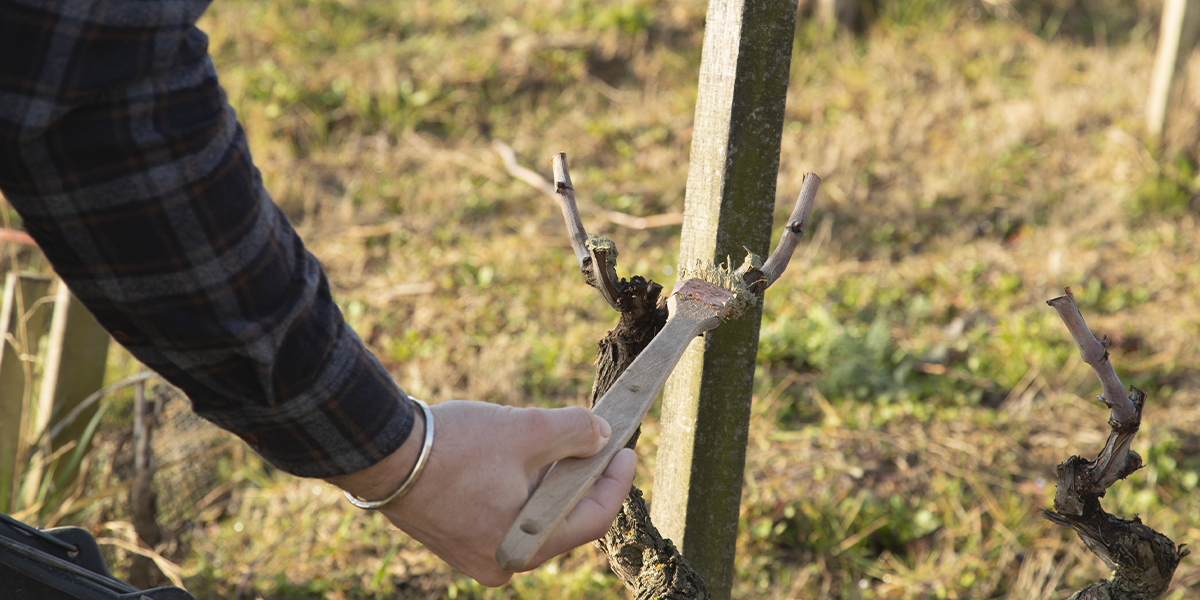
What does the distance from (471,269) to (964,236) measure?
2.36 metres

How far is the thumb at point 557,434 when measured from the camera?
903 mm

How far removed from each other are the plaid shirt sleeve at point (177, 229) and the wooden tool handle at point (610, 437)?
0.55 ft

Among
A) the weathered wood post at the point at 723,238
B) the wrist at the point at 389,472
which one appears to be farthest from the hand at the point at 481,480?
the weathered wood post at the point at 723,238

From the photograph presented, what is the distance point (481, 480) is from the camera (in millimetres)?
874

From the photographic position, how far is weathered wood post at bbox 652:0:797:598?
1.29 metres

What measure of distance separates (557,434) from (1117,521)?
3.02 feet

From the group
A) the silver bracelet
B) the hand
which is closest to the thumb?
the hand

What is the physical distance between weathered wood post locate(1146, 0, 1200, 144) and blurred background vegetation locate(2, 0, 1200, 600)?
124 mm

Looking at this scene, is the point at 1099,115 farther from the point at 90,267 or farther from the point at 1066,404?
the point at 90,267

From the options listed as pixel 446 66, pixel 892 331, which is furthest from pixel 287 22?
pixel 892 331

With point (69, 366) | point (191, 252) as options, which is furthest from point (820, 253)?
point (191, 252)

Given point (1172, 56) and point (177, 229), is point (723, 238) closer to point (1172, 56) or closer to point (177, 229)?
point (177, 229)

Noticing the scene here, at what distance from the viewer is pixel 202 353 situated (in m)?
0.75

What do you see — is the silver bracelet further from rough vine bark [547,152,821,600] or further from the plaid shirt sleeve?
rough vine bark [547,152,821,600]
